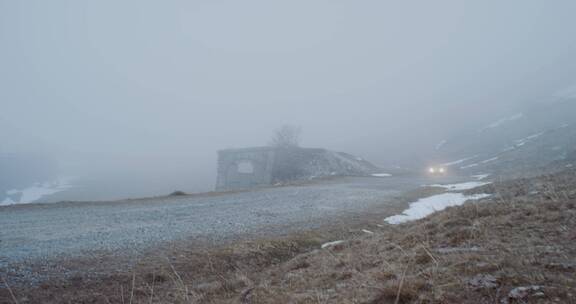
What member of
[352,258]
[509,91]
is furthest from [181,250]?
[509,91]

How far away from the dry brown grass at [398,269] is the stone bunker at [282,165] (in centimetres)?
2926

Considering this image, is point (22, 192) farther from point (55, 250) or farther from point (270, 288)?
point (270, 288)

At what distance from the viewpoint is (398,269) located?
434cm

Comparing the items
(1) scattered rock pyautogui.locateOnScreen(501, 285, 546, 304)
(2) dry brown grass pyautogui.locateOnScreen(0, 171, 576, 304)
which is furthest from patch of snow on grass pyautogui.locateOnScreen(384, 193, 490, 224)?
(1) scattered rock pyautogui.locateOnScreen(501, 285, 546, 304)

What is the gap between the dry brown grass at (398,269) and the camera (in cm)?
333

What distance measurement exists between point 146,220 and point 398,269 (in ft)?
36.4

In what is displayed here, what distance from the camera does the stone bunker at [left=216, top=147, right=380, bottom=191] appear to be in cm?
3943

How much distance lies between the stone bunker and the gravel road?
66.5 ft

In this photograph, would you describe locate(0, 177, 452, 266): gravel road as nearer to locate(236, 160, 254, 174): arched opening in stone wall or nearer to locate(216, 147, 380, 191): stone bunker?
locate(216, 147, 380, 191): stone bunker

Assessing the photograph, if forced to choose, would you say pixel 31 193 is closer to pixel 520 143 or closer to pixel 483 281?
pixel 483 281

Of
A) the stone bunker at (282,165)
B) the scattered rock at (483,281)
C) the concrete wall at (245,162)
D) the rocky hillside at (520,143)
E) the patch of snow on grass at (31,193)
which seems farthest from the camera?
the patch of snow on grass at (31,193)

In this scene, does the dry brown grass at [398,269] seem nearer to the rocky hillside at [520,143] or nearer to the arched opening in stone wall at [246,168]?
the rocky hillside at [520,143]

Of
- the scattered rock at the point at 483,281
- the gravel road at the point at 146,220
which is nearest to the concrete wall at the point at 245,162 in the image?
the gravel road at the point at 146,220

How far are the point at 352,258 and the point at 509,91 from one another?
11904cm
